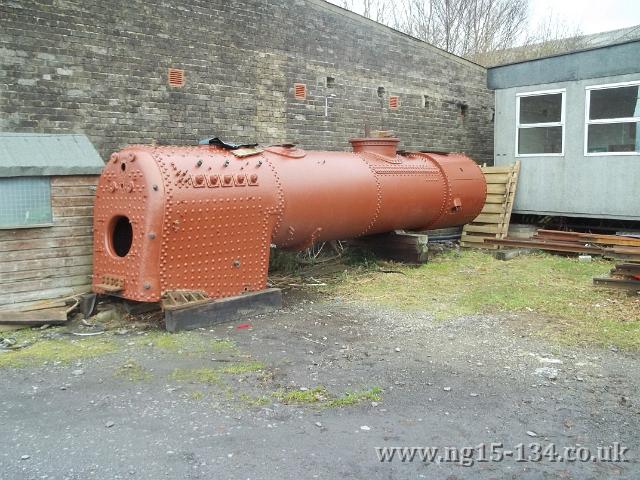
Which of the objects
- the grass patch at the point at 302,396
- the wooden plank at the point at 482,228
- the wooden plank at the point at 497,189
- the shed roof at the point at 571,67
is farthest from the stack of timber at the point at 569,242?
the grass patch at the point at 302,396

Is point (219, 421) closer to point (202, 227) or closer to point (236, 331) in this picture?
point (236, 331)

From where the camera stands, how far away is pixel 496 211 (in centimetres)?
1211

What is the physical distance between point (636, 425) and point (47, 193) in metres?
5.97

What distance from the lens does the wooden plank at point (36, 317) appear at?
20.4 ft

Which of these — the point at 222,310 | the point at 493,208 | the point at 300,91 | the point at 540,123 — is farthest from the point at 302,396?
the point at 540,123

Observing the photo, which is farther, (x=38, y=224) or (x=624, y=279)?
(x=624, y=279)

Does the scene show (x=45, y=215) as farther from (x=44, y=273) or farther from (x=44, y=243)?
(x=44, y=273)

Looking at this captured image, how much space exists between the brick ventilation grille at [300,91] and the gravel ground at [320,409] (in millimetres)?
6291

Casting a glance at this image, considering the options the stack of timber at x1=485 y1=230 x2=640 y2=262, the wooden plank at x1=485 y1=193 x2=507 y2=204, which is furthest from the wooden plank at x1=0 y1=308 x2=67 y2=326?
the wooden plank at x1=485 y1=193 x2=507 y2=204

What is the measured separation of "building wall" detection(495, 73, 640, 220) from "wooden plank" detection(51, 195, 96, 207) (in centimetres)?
863

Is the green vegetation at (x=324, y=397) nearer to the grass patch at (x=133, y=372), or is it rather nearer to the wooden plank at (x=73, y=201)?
the grass patch at (x=133, y=372)

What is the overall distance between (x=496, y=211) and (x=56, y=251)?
332 inches

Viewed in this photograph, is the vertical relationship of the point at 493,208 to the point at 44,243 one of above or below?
above

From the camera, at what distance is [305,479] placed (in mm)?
3264
